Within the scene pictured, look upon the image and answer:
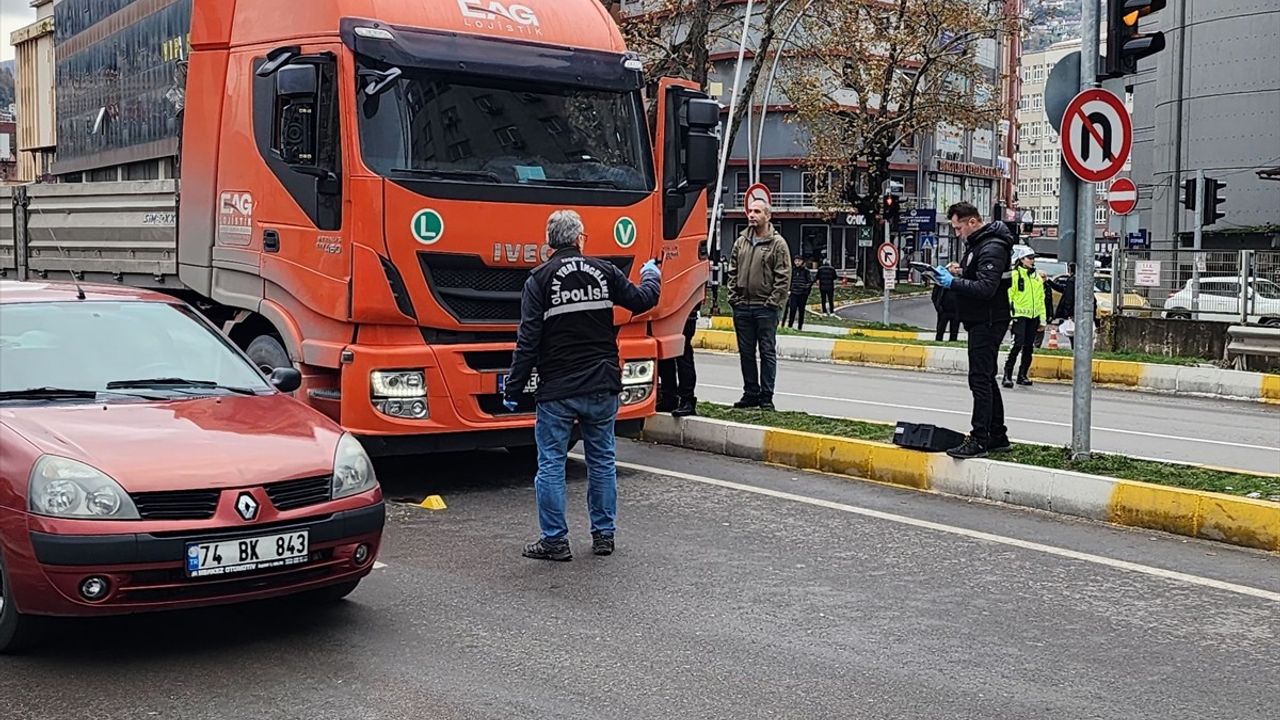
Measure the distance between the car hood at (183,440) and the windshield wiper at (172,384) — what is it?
262mm

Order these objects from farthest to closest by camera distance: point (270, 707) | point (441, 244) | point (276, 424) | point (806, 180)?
1. point (806, 180)
2. point (441, 244)
3. point (276, 424)
4. point (270, 707)

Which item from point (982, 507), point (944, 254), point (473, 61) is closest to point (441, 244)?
point (473, 61)

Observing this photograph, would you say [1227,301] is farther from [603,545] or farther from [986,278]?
[603,545]

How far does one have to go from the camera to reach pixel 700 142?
9836mm

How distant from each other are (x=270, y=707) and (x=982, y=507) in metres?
5.34

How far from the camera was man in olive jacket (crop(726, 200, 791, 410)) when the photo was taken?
38.8 feet

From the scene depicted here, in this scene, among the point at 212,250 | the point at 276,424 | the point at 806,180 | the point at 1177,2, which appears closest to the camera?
the point at 276,424

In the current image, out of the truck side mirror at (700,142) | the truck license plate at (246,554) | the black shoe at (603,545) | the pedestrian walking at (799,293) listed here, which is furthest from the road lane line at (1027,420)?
the pedestrian walking at (799,293)

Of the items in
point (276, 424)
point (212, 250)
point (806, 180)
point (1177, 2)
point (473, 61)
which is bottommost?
point (276, 424)

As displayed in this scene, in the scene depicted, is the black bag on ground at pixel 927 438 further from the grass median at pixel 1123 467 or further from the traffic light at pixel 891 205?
the traffic light at pixel 891 205

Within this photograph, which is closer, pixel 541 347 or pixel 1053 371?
pixel 541 347

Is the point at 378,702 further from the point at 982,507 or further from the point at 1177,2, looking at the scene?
the point at 1177,2

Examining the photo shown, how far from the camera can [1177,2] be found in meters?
46.0

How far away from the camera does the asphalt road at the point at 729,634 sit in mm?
4852
